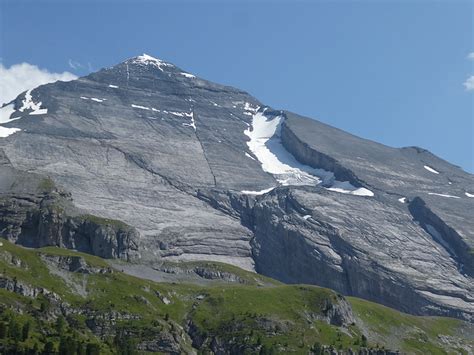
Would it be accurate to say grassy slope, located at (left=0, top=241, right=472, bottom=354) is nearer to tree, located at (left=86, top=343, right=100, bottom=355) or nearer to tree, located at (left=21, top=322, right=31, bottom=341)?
tree, located at (left=86, top=343, right=100, bottom=355)

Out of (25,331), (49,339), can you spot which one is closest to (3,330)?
(25,331)

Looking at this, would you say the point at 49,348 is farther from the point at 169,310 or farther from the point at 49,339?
the point at 169,310

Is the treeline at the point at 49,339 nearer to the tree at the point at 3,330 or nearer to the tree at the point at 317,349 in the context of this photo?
the tree at the point at 3,330

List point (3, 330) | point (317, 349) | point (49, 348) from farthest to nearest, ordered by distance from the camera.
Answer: point (317, 349) < point (3, 330) < point (49, 348)

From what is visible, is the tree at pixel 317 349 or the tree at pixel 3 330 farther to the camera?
the tree at pixel 317 349

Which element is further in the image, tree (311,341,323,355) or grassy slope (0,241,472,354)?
tree (311,341,323,355)

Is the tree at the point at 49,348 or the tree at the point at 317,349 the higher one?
the tree at the point at 317,349

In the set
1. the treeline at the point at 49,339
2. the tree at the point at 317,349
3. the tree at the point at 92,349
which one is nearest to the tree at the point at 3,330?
the treeline at the point at 49,339

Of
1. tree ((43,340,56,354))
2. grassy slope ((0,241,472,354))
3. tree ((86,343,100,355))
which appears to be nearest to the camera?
tree ((43,340,56,354))

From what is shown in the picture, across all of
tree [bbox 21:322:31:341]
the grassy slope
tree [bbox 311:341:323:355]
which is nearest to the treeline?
tree [bbox 21:322:31:341]

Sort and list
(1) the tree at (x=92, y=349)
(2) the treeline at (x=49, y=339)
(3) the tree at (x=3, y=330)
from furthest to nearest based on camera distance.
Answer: (1) the tree at (x=92, y=349) < (3) the tree at (x=3, y=330) < (2) the treeline at (x=49, y=339)

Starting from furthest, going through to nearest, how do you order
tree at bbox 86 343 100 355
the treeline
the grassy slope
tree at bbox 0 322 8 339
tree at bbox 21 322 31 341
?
the grassy slope → tree at bbox 86 343 100 355 → tree at bbox 21 322 31 341 → tree at bbox 0 322 8 339 → the treeline

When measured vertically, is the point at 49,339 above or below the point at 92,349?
below

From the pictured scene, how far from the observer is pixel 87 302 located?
18025 cm
